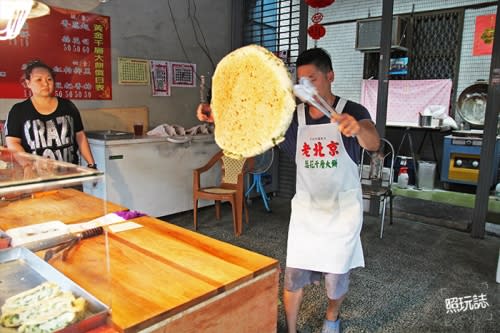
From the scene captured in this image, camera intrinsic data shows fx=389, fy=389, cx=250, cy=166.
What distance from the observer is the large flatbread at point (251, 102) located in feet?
3.93

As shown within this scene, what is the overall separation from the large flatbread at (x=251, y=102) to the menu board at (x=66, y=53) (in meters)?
2.90

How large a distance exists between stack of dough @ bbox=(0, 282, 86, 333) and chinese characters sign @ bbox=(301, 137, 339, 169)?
3.83 feet

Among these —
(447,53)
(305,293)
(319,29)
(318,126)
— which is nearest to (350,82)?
(447,53)

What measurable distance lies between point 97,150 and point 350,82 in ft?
16.8

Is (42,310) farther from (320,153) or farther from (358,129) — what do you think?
(320,153)

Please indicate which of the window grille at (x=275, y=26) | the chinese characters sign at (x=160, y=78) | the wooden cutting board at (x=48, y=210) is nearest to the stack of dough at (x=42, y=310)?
the wooden cutting board at (x=48, y=210)

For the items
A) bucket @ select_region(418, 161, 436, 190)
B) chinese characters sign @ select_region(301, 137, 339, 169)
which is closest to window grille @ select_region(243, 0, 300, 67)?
bucket @ select_region(418, 161, 436, 190)

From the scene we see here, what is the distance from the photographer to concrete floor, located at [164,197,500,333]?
2354mm

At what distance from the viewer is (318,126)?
1797mm

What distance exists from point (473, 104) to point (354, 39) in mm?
2308

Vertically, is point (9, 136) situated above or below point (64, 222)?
above

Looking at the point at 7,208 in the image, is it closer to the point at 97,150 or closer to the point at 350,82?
the point at 97,150

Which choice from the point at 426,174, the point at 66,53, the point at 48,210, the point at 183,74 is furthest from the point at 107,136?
the point at 426,174

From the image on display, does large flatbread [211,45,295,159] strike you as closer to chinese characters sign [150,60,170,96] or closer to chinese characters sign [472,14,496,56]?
chinese characters sign [150,60,170,96]
